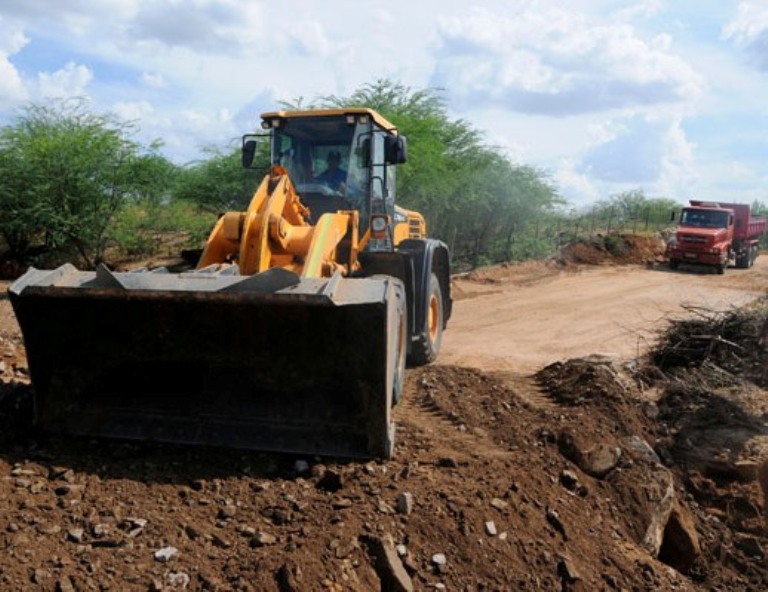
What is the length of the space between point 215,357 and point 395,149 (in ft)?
9.61

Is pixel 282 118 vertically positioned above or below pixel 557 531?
above

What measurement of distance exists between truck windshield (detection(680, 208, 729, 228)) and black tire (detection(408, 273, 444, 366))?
18113 mm

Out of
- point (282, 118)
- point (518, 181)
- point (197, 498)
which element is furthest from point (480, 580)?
point (518, 181)

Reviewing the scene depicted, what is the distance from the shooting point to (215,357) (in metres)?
4.94

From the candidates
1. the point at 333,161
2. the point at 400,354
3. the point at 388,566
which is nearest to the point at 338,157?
the point at 333,161

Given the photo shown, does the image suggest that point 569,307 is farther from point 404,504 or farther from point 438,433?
point 404,504

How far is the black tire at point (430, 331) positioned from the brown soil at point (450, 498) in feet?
1.43

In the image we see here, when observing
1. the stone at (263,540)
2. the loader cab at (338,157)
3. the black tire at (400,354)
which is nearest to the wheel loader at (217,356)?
the black tire at (400,354)

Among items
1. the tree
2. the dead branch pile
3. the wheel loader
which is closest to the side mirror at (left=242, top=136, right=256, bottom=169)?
the wheel loader

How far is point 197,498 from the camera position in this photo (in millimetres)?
4312

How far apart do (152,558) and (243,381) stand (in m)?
1.55

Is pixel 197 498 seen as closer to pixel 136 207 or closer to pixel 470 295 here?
pixel 470 295

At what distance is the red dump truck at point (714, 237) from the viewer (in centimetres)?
2292

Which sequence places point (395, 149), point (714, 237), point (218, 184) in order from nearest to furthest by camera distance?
point (395, 149) → point (218, 184) → point (714, 237)
